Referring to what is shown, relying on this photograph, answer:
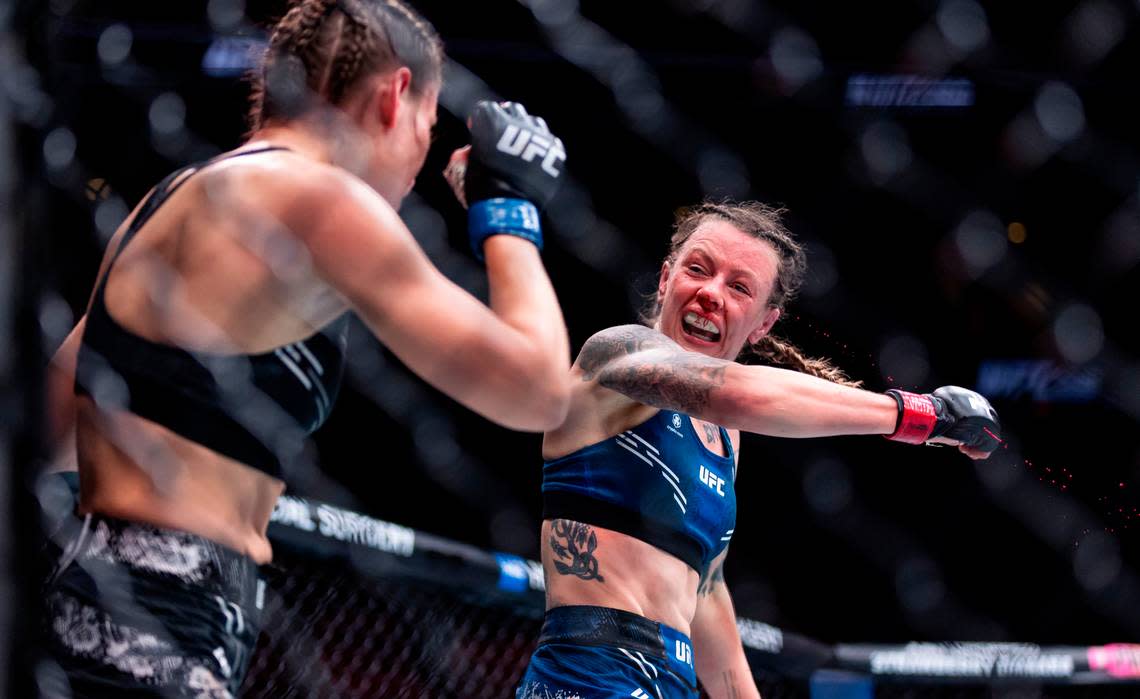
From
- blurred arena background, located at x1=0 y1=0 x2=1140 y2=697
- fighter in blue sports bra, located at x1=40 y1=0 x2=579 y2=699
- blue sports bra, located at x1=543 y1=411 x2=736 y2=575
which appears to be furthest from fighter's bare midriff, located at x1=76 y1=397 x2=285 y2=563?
blurred arena background, located at x1=0 y1=0 x2=1140 y2=697

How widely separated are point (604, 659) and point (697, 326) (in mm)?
644

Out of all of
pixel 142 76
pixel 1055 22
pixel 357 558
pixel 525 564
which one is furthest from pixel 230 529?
pixel 1055 22

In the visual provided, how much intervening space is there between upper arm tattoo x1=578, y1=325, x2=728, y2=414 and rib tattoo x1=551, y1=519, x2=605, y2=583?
0.24 metres

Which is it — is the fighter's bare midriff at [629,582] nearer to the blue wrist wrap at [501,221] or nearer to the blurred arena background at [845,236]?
the blue wrist wrap at [501,221]

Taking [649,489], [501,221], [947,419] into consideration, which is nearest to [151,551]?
[501,221]

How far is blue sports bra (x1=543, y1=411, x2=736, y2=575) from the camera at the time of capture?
1929 millimetres

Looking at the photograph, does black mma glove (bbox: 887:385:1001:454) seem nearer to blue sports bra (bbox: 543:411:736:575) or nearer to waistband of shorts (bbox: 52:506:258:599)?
blue sports bra (bbox: 543:411:736:575)

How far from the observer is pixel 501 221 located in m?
1.23

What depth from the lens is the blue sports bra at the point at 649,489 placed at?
6.33 ft

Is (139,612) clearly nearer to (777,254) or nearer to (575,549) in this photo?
(575,549)

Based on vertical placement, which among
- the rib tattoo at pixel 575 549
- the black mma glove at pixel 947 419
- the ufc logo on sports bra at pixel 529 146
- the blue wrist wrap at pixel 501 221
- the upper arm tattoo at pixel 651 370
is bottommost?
the rib tattoo at pixel 575 549

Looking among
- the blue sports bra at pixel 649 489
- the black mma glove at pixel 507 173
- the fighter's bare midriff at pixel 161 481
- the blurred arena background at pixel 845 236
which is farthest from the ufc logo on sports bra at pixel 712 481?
the blurred arena background at pixel 845 236

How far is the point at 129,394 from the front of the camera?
1135 millimetres

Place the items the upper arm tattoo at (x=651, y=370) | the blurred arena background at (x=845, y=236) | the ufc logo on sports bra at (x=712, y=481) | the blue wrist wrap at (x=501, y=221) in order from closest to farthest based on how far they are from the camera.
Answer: the blue wrist wrap at (x=501, y=221) → the upper arm tattoo at (x=651, y=370) → the ufc logo on sports bra at (x=712, y=481) → the blurred arena background at (x=845, y=236)
